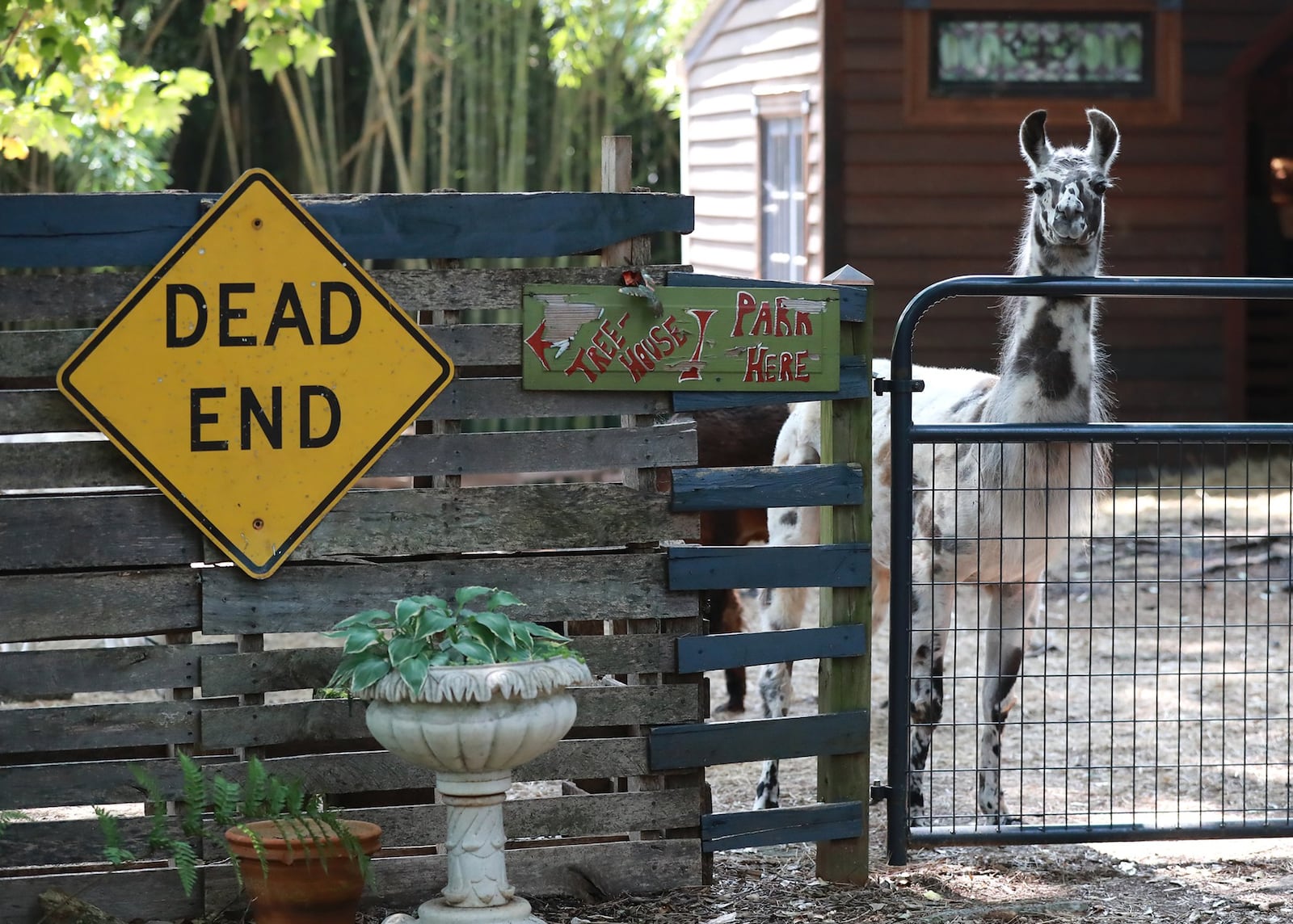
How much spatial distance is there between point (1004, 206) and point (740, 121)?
345cm

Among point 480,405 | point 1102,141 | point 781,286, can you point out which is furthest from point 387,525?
point 1102,141

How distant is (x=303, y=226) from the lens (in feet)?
13.4

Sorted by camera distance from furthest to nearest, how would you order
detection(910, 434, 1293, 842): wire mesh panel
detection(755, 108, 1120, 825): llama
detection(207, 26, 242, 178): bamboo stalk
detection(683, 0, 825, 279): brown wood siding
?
detection(207, 26, 242, 178): bamboo stalk
detection(683, 0, 825, 279): brown wood siding
detection(755, 108, 1120, 825): llama
detection(910, 434, 1293, 842): wire mesh panel

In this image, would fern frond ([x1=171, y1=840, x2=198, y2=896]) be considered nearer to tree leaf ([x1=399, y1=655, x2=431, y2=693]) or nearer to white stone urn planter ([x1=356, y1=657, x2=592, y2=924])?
white stone urn planter ([x1=356, y1=657, x2=592, y2=924])

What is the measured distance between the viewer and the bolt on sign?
400cm

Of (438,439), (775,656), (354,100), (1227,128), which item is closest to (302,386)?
(438,439)

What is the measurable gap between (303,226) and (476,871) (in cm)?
170

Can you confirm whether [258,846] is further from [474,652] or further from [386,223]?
[386,223]

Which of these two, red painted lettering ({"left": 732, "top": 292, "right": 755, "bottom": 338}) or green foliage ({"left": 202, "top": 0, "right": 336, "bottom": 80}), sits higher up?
green foliage ({"left": 202, "top": 0, "right": 336, "bottom": 80})

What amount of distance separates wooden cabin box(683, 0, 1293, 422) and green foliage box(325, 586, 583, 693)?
8058mm

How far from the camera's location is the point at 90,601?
4.06 metres

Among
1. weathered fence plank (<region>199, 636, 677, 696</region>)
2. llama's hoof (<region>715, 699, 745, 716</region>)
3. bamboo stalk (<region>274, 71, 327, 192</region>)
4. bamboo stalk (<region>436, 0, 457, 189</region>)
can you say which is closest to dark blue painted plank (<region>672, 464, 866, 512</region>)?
weathered fence plank (<region>199, 636, 677, 696</region>)

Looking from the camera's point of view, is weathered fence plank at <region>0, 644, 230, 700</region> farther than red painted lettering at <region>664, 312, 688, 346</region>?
No

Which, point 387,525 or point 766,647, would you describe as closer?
point 387,525
